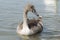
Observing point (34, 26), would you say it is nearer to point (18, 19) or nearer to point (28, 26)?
point (28, 26)

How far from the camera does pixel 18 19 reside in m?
12.5

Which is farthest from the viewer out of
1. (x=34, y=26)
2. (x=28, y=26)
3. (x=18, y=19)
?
(x=18, y=19)

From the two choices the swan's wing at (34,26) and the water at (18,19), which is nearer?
the water at (18,19)

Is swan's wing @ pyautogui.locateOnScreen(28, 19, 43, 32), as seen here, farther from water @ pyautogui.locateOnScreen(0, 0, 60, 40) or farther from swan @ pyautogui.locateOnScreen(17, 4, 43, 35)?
water @ pyautogui.locateOnScreen(0, 0, 60, 40)

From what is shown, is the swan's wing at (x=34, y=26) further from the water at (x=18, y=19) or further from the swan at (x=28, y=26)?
the water at (x=18, y=19)

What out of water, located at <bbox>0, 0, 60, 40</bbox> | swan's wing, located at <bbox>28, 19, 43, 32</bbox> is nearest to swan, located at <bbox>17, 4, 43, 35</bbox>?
swan's wing, located at <bbox>28, 19, 43, 32</bbox>

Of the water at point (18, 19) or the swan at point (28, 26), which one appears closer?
the water at point (18, 19)

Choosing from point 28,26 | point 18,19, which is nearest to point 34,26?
point 28,26

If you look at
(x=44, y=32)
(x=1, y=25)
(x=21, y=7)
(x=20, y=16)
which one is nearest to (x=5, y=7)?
(x=21, y=7)

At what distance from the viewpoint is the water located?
34.6 ft

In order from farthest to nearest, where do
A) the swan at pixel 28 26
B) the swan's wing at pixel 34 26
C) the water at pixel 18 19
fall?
1. the swan's wing at pixel 34 26
2. the swan at pixel 28 26
3. the water at pixel 18 19

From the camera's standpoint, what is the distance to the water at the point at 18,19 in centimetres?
1053

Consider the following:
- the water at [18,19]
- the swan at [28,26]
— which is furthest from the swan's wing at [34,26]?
the water at [18,19]

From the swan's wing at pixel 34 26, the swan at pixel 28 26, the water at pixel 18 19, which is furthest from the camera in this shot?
the swan's wing at pixel 34 26
